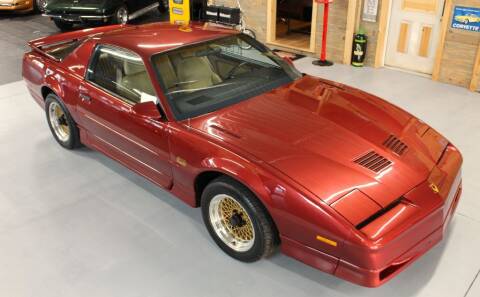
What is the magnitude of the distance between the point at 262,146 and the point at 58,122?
9.03ft

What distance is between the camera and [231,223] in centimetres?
309

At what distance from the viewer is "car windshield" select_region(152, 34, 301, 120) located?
3405 millimetres

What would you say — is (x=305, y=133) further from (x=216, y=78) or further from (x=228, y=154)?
(x=216, y=78)

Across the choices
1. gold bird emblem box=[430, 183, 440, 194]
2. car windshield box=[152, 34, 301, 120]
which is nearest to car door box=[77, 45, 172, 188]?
Answer: car windshield box=[152, 34, 301, 120]

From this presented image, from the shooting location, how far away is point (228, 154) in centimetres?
295

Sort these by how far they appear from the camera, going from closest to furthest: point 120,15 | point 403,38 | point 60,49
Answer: point 60,49 → point 403,38 → point 120,15

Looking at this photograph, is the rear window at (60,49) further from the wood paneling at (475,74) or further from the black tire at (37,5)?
the black tire at (37,5)

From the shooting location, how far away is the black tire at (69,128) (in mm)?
4426

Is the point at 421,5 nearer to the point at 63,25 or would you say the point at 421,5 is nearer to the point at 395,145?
the point at 395,145

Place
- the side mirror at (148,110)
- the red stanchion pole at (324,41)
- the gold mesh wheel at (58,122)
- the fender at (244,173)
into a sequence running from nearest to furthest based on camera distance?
the fender at (244,173) → the side mirror at (148,110) → the gold mesh wheel at (58,122) → the red stanchion pole at (324,41)

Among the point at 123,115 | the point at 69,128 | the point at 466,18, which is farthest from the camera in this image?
the point at 466,18

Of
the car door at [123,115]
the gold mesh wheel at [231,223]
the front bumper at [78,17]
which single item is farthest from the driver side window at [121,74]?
the front bumper at [78,17]

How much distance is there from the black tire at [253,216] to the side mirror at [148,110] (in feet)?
2.18

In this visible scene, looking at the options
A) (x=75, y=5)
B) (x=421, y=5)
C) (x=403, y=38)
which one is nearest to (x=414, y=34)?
(x=403, y=38)
